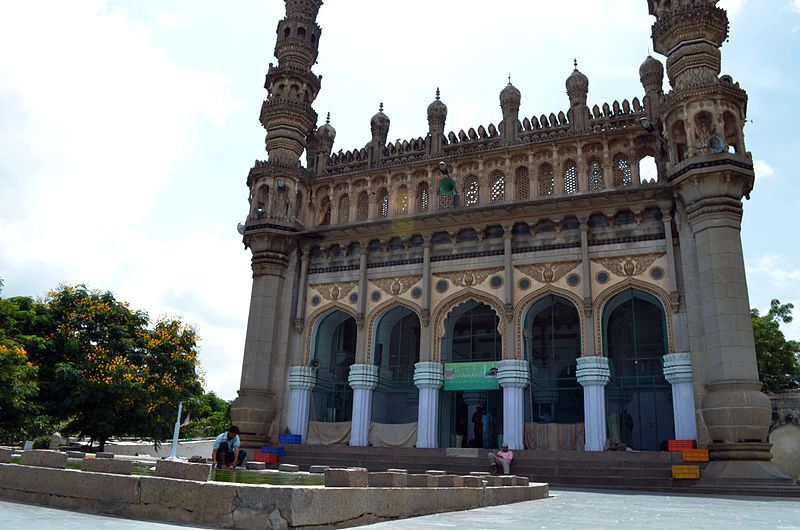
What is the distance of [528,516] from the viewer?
325 inches

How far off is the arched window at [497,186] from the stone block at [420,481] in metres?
15.8

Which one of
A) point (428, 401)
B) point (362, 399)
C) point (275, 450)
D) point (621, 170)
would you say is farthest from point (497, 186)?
point (275, 450)

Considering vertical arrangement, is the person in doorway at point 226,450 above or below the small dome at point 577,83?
below

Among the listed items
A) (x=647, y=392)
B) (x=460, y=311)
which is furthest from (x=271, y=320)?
(x=647, y=392)

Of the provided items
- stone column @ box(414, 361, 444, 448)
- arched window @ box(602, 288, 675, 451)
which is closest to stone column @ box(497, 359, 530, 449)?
stone column @ box(414, 361, 444, 448)

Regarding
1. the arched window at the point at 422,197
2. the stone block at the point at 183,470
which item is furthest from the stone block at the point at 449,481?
the arched window at the point at 422,197

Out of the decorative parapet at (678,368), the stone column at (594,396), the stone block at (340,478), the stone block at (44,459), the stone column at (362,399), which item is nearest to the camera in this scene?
the stone block at (340,478)

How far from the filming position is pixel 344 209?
26.1m

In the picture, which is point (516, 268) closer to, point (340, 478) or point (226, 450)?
point (226, 450)

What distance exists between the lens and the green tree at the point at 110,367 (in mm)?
22969

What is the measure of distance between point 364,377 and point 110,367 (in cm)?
963

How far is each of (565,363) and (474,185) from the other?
940 cm

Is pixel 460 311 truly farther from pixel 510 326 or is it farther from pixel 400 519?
pixel 400 519

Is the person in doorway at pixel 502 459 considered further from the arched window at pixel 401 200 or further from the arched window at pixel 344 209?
the arched window at pixel 344 209
